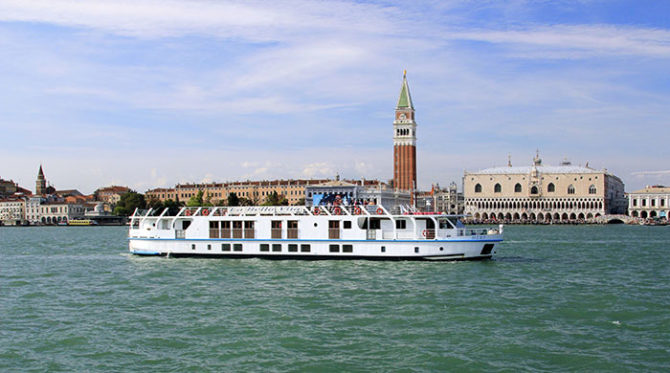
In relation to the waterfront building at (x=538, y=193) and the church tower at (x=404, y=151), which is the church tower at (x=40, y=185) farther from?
the waterfront building at (x=538, y=193)

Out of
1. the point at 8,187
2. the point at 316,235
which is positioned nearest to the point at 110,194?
the point at 8,187

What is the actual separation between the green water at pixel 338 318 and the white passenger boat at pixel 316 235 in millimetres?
1280

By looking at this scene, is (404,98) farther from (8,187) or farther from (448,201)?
(8,187)

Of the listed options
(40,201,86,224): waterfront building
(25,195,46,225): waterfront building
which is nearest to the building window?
(40,201,86,224): waterfront building

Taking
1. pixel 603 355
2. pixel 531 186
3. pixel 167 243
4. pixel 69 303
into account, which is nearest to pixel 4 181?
pixel 531 186

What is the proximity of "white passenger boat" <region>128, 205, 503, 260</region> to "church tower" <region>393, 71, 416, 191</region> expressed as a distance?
101405 mm

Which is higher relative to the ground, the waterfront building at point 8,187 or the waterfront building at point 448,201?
the waterfront building at point 8,187

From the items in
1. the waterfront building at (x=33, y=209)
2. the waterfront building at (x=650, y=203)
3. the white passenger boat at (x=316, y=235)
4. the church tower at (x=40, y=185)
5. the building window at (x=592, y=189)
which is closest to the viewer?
the white passenger boat at (x=316, y=235)

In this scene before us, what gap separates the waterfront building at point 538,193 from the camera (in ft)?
437

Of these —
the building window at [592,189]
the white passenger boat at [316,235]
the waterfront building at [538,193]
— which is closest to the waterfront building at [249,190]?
the waterfront building at [538,193]

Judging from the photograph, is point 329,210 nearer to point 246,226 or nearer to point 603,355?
point 246,226

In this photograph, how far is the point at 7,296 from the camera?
24781 mm

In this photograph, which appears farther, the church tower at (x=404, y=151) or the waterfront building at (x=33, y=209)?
the waterfront building at (x=33, y=209)

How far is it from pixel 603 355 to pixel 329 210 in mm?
21145
